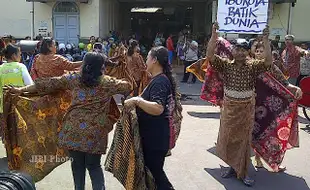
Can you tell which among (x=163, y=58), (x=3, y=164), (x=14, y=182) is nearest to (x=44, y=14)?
(x=3, y=164)

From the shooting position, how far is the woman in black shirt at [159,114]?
3254mm

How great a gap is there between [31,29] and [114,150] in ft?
48.7

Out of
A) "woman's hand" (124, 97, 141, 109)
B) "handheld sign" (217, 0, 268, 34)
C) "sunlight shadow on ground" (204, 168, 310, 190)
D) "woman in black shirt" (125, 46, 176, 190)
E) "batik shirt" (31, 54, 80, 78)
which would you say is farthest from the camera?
"handheld sign" (217, 0, 268, 34)

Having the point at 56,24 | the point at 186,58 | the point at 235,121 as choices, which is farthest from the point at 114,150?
the point at 56,24

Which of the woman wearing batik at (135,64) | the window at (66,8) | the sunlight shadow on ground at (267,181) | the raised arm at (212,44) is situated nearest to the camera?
the raised arm at (212,44)

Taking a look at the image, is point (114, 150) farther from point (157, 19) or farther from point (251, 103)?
point (157, 19)

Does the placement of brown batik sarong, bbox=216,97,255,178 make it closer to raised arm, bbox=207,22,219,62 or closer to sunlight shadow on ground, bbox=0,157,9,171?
raised arm, bbox=207,22,219,62

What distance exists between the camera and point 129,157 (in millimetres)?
3338

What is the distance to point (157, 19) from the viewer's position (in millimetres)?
27406

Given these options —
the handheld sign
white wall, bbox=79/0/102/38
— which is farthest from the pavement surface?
white wall, bbox=79/0/102/38

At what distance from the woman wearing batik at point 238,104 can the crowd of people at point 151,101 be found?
1 cm

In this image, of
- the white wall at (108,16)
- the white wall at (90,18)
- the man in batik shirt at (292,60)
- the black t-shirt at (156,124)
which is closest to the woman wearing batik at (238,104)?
the black t-shirt at (156,124)

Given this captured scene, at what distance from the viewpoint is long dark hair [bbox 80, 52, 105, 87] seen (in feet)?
11.0

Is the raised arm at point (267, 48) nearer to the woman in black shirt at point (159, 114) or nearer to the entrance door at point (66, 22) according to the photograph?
the woman in black shirt at point (159, 114)
